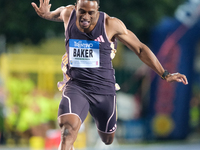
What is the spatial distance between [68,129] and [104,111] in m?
0.79

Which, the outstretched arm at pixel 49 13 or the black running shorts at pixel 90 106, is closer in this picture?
the black running shorts at pixel 90 106

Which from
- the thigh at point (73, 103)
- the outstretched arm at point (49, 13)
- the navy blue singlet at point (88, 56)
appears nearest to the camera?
the thigh at point (73, 103)

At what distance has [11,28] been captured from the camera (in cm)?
1503

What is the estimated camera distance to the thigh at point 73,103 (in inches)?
213

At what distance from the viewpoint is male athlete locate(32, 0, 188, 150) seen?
5.35 m

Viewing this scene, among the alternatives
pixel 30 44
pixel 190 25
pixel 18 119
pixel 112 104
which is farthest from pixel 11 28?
pixel 112 104

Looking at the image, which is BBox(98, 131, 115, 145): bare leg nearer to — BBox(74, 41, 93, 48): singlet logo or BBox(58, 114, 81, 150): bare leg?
BBox(58, 114, 81, 150): bare leg

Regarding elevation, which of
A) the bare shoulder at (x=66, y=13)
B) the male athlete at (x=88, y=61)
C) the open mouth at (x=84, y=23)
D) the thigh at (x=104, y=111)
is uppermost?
the bare shoulder at (x=66, y=13)

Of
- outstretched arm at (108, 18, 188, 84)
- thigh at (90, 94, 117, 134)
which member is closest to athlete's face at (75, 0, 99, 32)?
outstretched arm at (108, 18, 188, 84)

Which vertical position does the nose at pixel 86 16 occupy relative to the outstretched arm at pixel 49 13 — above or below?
below

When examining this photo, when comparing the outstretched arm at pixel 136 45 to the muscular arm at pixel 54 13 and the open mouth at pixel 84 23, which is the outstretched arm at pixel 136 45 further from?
the muscular arm at pixel 54 13

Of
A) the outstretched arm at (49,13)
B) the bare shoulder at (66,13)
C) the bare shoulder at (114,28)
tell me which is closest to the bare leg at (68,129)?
the bare shoulder at (114,28)

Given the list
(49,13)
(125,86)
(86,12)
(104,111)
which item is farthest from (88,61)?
(125,86)

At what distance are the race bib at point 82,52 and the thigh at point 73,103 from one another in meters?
0.33
